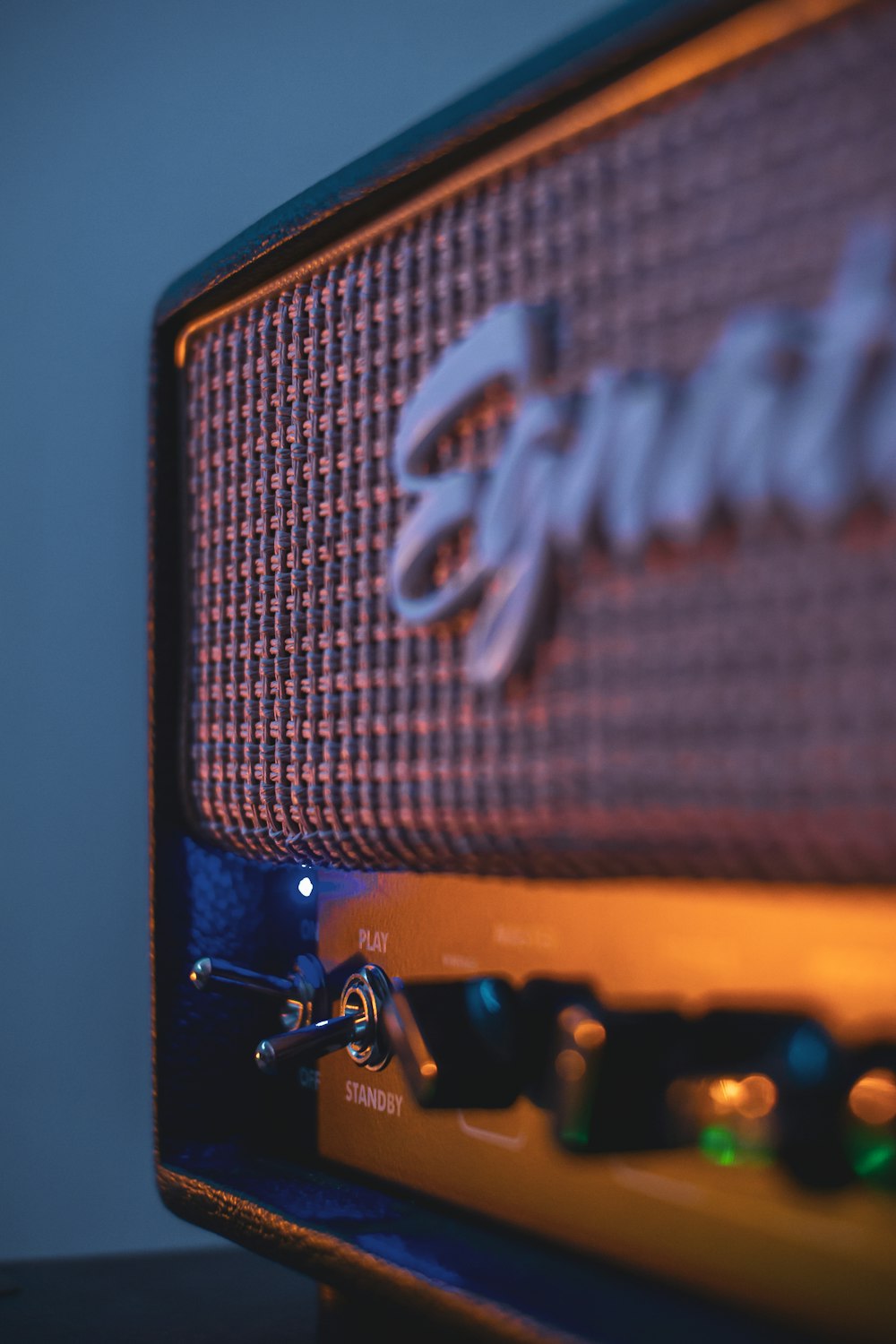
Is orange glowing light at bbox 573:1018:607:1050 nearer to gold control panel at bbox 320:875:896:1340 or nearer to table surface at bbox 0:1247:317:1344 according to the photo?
gold control panel at bbox 320:875:896:1340

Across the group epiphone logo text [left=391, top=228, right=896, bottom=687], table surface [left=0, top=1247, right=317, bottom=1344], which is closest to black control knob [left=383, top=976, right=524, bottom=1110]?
epiphone logo text [left=391, top=228, right=896, bottom=687]

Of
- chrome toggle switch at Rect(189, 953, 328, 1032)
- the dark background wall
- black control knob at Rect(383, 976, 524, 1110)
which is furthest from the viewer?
the dark background wall

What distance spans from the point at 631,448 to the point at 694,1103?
0.56 feet

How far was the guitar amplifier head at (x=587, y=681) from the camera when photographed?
297mm

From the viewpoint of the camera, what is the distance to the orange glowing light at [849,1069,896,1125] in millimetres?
305

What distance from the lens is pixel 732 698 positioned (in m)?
0.31

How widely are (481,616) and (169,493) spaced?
24 cm

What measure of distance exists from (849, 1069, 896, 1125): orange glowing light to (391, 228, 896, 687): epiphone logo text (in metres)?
0.13

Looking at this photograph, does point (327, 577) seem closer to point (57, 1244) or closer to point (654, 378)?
point (654, 378)

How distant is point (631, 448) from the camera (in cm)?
32

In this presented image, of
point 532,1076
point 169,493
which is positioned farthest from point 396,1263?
point 169,493

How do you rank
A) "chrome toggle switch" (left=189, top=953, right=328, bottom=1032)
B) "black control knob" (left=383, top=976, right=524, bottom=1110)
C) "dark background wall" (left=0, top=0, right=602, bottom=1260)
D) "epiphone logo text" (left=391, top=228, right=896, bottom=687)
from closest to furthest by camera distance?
"epiphone logo text" (left=391, top=228, right=896, bottom=687) → "black control knob" (left=383, top=976, right=524, bottom=1110) → "chrome toggle switch" (left=189, top=953, right=328, bottom=1032) → "dark background wall" (left=0, top=0, right=602, bottom=1260)

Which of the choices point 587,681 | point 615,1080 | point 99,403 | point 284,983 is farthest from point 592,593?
point 99,403

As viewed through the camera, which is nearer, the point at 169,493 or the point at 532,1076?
the point at 532,1076
